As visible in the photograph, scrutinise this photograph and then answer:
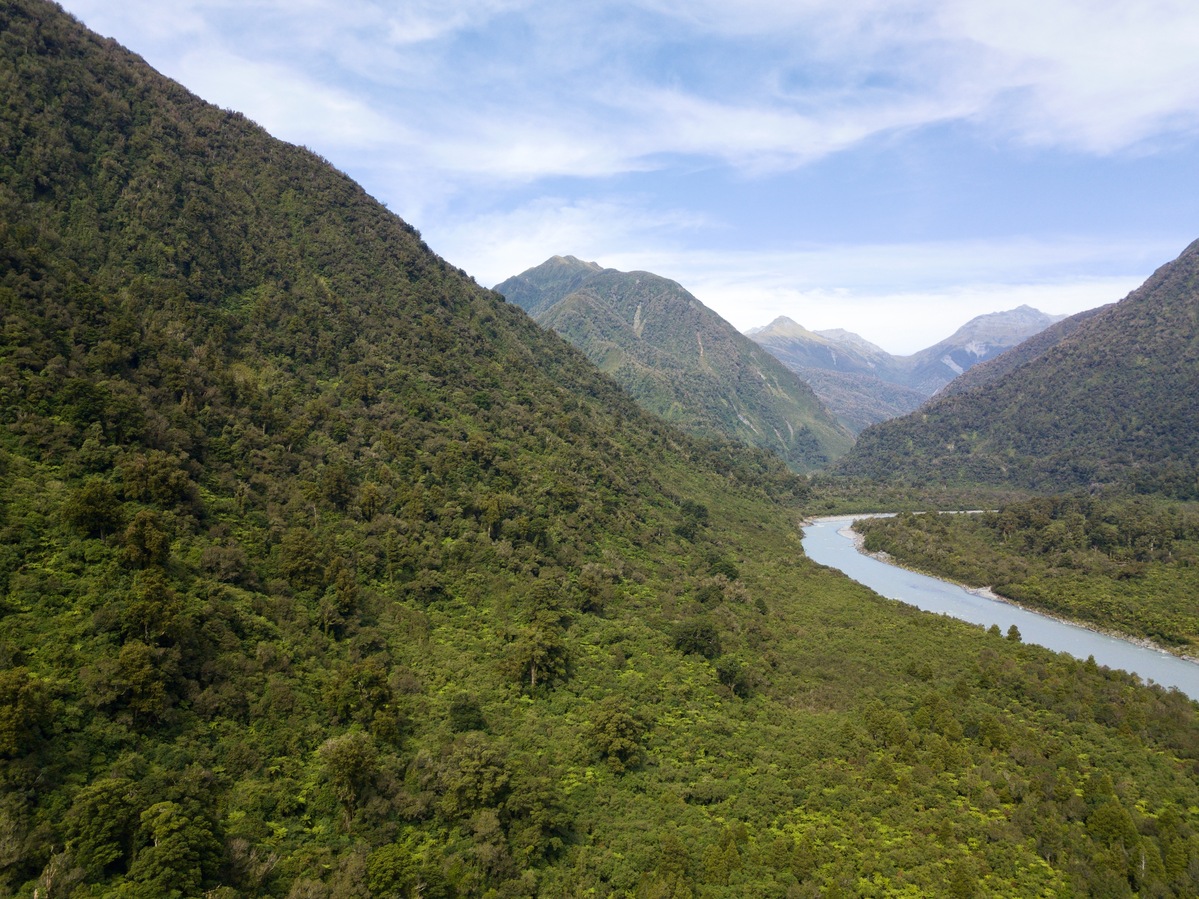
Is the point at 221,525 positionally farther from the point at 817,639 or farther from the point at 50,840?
the point at 817,639

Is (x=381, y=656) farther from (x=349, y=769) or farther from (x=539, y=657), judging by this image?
(x=349, y=769)

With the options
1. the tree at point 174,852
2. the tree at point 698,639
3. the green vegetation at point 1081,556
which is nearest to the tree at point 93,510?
the tree at point 174,852

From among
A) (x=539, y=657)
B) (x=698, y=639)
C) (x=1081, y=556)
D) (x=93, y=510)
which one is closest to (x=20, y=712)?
(x=93, y=510)

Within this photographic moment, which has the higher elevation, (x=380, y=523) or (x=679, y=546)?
(x=380, y=523)

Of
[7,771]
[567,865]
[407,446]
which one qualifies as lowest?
[567,865]

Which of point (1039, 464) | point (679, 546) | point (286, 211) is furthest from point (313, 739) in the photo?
point (1039, 464)

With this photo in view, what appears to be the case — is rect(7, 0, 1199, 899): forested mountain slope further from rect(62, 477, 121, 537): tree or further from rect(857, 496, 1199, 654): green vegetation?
rect(857, 496, 1199, 654): green vegetation

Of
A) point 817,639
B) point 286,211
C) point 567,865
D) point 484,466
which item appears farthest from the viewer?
point 286,211
